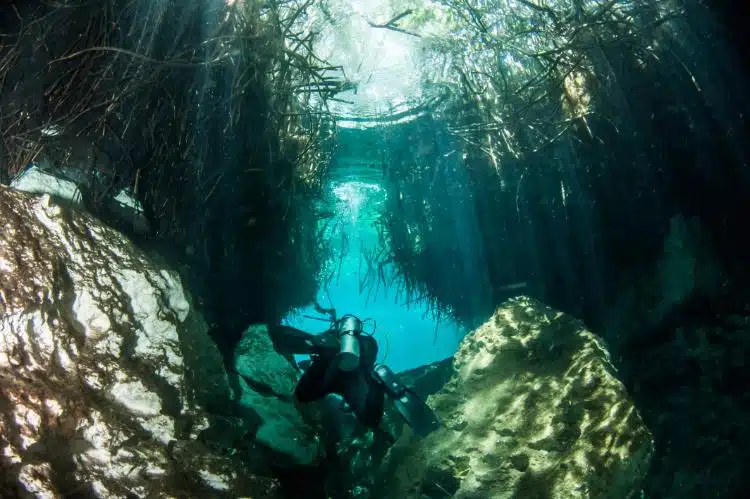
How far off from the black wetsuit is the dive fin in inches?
6.4

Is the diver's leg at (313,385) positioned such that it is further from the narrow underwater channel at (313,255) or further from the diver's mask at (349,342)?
the diver's mask at (349,342)

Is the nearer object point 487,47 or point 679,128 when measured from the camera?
point 679,128

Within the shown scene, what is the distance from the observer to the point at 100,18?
3.53 meters

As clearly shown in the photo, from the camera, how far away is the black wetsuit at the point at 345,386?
4.16 meters

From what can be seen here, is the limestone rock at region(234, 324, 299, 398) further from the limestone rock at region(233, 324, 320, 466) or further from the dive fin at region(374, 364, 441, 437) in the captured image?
the dive fin at region(374, 364, 441, 437)

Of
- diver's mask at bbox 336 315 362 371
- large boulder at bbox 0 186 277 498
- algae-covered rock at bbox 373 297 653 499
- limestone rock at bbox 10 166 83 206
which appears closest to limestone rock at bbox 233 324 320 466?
Result: diver's mask at bbox 336 315 362 371

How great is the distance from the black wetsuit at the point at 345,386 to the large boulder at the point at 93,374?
105cm

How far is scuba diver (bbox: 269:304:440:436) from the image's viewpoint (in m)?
4.21

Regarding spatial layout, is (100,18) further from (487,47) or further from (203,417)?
(487,47)

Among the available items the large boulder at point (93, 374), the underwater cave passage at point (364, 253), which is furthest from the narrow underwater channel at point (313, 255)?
the underwater cave passage at point (364, 253)

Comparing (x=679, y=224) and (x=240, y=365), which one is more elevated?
(x=679, y=224)

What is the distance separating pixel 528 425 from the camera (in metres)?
3.56

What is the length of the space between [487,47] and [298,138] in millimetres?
3054

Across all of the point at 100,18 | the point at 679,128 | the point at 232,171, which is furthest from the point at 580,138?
the point at 100,18
